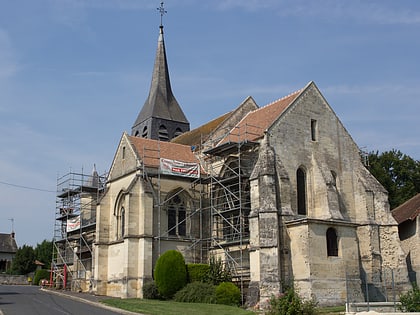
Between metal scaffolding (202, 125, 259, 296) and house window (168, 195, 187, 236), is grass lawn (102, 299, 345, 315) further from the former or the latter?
house window (168, 195, 187, 236)

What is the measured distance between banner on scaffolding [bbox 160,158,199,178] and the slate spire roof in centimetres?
1462

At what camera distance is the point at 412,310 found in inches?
682

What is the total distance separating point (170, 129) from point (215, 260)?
740 inches

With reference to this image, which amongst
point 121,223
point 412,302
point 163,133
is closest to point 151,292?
point 121,223

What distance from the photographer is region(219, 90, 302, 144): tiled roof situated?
1128 inches

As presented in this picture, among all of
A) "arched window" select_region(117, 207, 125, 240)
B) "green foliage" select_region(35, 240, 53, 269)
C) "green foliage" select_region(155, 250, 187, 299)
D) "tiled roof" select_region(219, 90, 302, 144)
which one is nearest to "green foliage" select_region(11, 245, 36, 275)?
"green foliage" select_region(35, 240, 53, 269)

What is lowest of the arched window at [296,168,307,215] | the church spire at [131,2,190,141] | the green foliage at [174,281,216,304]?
the green foliage at [174,281,216,304]

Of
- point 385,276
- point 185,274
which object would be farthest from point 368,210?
point 185,274

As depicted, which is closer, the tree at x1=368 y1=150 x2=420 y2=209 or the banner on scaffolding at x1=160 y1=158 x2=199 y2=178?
the banner on scaffolding at x1=160 y1=158 x2=199 y2=178

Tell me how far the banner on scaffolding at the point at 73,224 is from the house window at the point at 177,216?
9407 mm

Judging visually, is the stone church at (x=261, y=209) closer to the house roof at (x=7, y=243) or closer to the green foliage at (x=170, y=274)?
the green foliage at (x=170, y=274)

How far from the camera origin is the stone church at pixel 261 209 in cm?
2480

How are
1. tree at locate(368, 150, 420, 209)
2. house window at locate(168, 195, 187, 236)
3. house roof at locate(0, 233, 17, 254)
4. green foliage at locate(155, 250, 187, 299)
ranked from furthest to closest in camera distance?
house roof at locate(0, 233, 17, 254), tree at locate(368, 150, 420, 209), house window at locate(168, 195, 187, 236), green foliage at locate(155, 250, 187, 299)

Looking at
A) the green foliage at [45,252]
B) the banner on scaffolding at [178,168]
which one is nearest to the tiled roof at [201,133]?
the banner on scaffolding at [178,168]
